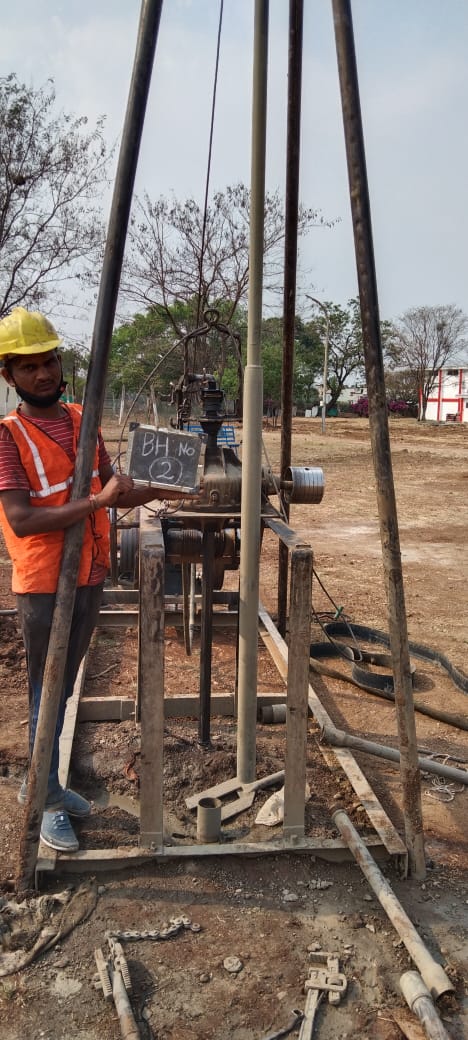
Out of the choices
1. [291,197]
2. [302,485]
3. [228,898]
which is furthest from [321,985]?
[291,197]

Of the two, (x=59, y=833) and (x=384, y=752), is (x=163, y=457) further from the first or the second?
(x=384, y=752)

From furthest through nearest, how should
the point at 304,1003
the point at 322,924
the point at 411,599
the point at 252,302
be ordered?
the point at 411,599, the point at 252,302, the point at 322,924, the point at 304,1003


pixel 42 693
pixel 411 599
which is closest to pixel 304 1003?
pixel 42 693

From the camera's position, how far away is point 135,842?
2.69 metres

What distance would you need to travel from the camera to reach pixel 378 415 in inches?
96.9

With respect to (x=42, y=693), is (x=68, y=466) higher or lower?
higher

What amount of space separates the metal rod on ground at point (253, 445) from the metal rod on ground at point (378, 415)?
0.44 m

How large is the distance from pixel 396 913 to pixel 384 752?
95 cm

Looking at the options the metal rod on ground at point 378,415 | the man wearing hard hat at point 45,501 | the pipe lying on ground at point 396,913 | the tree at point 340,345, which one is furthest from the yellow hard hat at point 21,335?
the tree at point 340,345

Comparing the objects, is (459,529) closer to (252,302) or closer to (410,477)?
(410,477)

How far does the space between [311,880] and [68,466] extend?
5.36ft

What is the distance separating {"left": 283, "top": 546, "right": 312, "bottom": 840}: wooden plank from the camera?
2.50 meters

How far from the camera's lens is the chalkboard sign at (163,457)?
7.86 feet

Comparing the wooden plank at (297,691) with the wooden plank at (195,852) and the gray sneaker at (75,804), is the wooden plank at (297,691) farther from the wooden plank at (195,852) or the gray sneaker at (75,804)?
the gray sneaker at (75,804)
